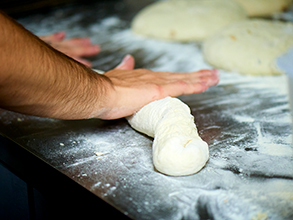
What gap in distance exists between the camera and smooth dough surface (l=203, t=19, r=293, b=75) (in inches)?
72.0

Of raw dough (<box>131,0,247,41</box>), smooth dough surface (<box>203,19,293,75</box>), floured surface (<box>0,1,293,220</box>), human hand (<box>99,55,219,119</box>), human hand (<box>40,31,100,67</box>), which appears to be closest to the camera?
floured surface (<box>0,1,293,220</box>)

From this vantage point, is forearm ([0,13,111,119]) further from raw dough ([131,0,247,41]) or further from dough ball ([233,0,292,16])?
dough ball ([233,0,292,16])

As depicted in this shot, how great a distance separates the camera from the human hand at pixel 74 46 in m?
2.14

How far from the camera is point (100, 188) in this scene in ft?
3.08

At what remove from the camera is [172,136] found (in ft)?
3.38

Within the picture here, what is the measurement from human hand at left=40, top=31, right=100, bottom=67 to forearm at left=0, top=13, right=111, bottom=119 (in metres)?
0.94

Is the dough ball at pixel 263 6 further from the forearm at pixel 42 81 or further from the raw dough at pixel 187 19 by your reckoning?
the forearm at pixel 42 81

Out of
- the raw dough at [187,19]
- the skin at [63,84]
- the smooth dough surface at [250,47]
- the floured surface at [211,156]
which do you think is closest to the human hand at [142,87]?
the skin at [63,84]

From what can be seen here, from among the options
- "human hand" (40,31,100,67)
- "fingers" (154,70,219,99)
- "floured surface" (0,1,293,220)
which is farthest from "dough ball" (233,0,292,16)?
"fingers" (154,70,219,99)

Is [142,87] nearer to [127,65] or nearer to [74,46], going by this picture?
[127,65]

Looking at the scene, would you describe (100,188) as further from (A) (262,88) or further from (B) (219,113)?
(A) (262,88)

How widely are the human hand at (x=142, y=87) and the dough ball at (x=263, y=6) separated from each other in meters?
1.65

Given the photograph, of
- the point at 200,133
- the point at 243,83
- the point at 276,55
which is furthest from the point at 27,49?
the point at 276,55

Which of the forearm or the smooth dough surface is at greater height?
the forearm
